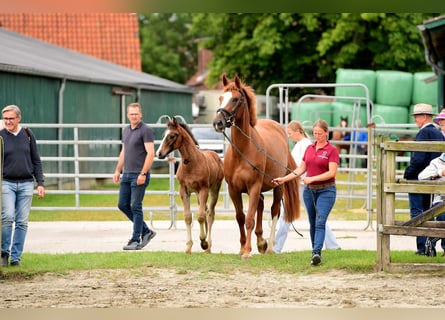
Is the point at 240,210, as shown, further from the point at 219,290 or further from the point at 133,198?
the point at 219,290

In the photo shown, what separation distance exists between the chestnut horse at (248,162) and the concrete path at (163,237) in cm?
91

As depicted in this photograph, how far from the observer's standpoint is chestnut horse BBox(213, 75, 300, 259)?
13039mm

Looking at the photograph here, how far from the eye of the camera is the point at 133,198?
1430 cm

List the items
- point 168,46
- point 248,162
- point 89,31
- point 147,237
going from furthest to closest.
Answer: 1. point 168,46
2. point 89,31
3. point 147,237
4. point 248,162

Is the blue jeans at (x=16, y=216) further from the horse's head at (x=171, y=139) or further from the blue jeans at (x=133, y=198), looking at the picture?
the blue jeans at (x=133, y=198)

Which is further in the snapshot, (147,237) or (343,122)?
(343,122)

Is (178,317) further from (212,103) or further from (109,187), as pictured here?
(212,103)

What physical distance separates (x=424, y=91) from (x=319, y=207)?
1054 inches

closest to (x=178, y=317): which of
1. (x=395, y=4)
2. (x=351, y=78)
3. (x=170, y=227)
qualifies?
(x=395, y=4)

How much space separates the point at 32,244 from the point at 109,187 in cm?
1192

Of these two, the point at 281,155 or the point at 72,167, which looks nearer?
the point at 281,155

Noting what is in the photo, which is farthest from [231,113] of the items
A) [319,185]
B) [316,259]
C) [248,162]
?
[316,259]

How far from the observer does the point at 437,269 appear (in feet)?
38.2

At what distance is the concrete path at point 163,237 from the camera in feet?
48.4
